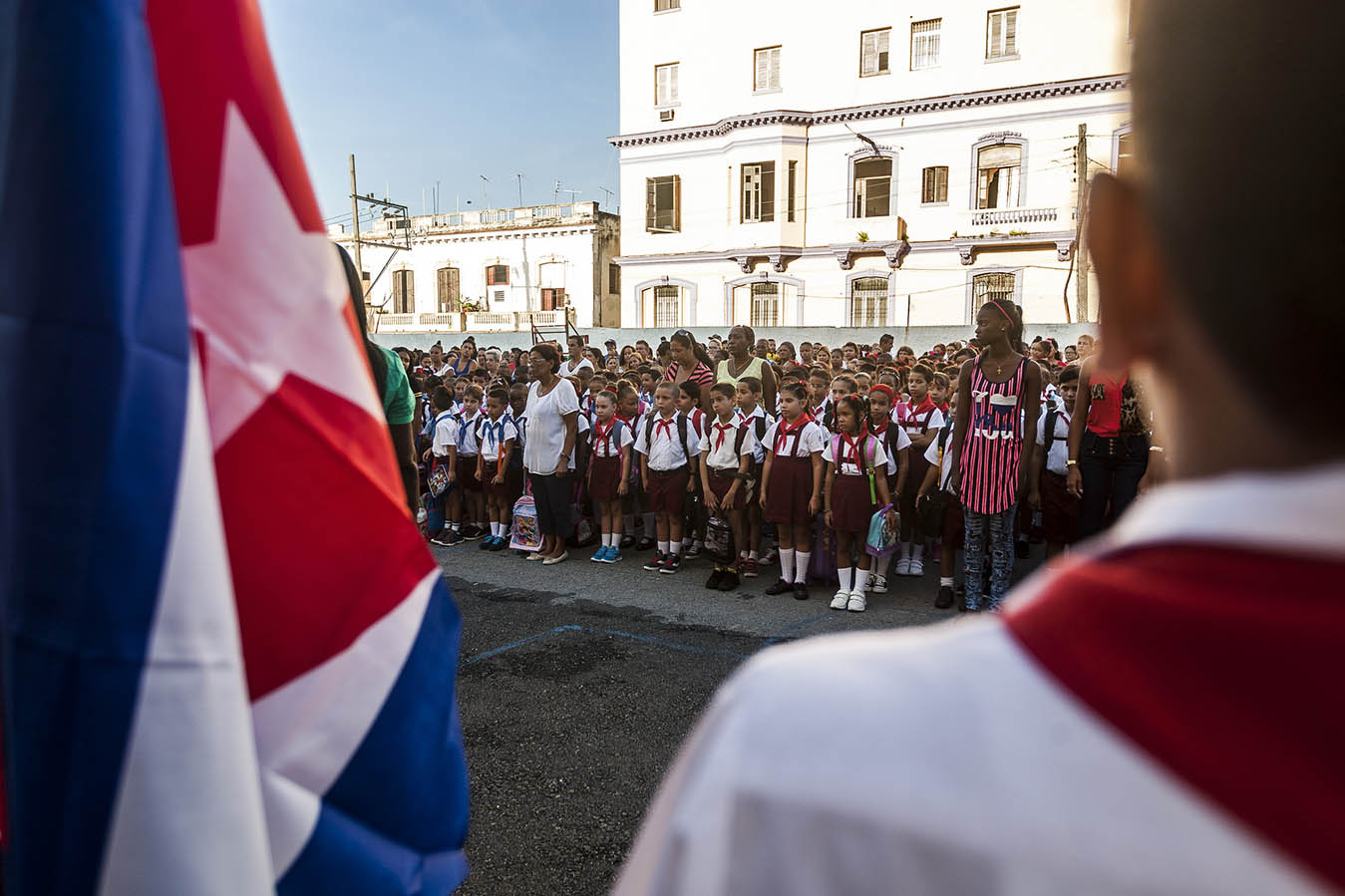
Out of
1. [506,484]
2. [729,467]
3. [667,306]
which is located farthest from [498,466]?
[667,306]

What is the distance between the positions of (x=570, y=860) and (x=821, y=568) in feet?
13.6

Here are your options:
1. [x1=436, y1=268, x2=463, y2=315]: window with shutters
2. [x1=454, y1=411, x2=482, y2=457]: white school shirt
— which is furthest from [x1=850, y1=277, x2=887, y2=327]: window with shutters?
[x1=454, y1=411, x2=482, y2=457]: white school shirt

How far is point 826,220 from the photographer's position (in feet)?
88.0

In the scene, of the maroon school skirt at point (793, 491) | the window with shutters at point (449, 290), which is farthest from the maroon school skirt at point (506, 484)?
the window with shutters at point (449, 290)

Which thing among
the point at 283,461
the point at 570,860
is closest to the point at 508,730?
the point at 570,860

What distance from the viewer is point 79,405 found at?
43.1 inches

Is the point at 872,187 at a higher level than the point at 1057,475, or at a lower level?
higher

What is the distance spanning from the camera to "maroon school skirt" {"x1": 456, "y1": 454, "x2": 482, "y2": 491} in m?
8.92

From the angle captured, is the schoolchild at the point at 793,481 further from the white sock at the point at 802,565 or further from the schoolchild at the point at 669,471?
the schoolchild at the point at 669,471

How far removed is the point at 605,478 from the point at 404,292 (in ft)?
112

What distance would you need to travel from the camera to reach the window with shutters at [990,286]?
24625mm

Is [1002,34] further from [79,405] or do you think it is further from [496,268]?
[79,405]

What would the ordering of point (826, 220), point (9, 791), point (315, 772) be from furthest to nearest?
point (826, 220) → point (315, 772) → point (9, 791)

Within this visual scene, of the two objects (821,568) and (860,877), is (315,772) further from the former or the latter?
(821,568)
